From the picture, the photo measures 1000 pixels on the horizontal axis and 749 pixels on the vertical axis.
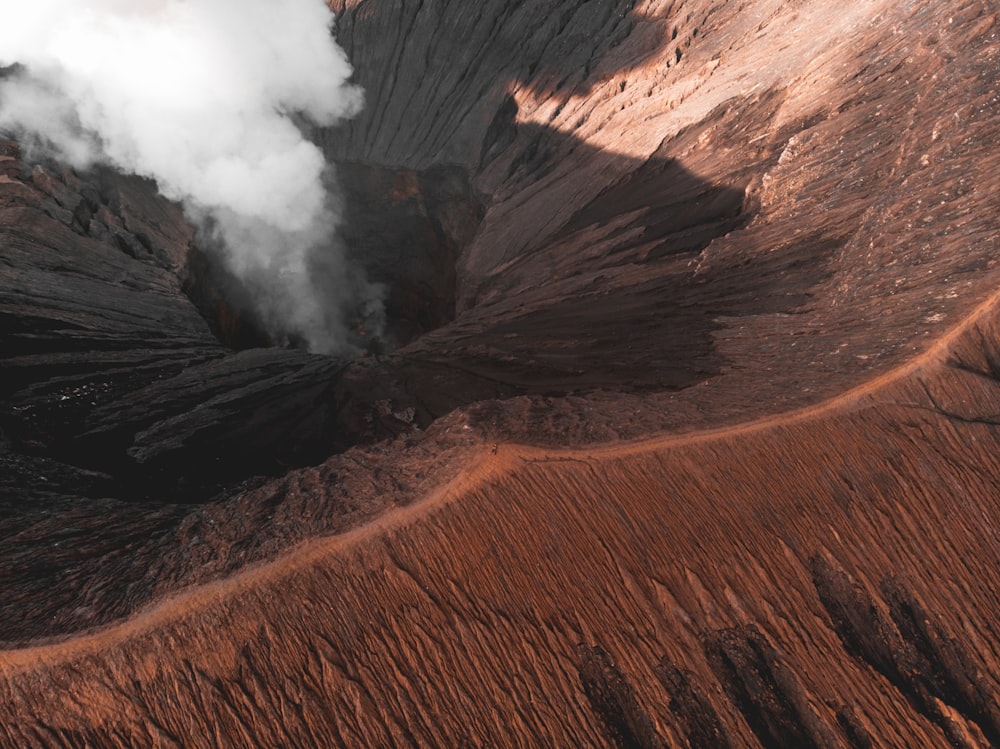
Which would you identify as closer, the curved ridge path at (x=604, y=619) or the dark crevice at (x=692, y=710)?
the curved ridge path at (x=604, y=619)

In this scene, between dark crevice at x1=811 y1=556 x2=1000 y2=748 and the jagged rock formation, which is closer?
the jagged rock formation

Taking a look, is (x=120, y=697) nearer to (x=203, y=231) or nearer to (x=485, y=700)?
(x=485, y=700)

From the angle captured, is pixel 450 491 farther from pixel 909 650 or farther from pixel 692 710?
pixel 909 650

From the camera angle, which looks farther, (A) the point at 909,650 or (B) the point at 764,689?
(A) the point at 909,650

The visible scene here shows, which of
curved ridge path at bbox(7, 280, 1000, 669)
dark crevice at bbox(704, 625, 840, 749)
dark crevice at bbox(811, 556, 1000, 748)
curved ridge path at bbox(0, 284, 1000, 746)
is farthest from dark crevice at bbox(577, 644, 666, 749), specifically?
dark crevice at bbox(811, 556, 1000, 748)

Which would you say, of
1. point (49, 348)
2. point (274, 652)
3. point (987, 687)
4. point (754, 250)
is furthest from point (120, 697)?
point (754, 250)

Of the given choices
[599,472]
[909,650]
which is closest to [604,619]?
[599,472]

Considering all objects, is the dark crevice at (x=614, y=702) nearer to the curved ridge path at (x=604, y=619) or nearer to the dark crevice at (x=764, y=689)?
the curved ridge path at (x=604, y=619)

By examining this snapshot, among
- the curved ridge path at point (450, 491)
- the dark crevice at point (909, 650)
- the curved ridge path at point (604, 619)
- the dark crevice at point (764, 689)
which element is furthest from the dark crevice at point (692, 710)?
the curved ridge path at point (450, 491)

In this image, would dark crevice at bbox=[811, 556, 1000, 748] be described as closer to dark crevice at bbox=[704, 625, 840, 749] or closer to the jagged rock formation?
the jagged rock formation
